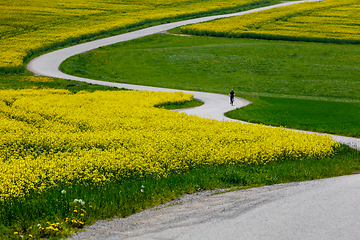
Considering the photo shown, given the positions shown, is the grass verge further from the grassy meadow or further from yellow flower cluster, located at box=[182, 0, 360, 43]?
yellow flower cluster, located at box=[182, 0, 360, 43]

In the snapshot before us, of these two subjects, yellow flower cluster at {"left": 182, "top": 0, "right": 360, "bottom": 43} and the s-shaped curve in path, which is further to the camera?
yellow flower cluster at {"left": 182, "top": 0, "right": 360, "bottom": 43}

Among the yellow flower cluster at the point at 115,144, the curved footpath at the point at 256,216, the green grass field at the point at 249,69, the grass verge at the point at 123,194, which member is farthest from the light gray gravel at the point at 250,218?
the green grass field at the point at 249,69

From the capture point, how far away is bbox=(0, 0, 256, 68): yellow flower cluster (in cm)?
6650

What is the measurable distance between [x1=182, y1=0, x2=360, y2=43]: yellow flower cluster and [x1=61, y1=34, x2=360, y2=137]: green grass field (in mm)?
3588

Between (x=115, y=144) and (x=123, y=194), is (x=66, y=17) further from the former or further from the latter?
(x=123, y=194)

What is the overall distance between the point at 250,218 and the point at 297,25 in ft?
248

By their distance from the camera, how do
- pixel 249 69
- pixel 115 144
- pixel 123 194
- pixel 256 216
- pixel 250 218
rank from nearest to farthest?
pixel 250 218 → pixel 256 216 → pixel 123 194 → pixel 115 144 → pixel 249 69

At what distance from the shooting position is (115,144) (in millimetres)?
17219

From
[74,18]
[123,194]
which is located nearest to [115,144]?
[123,194]

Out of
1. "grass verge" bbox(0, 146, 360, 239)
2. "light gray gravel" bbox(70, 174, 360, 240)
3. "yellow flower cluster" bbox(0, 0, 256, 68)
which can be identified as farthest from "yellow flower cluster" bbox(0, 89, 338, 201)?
"yellow flower cluster" bbox(0, 0, 256, 68)

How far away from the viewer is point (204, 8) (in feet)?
328

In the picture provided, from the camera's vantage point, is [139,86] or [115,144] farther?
[139,86]

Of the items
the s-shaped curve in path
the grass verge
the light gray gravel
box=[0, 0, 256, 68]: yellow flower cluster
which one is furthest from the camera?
box=[0, 0, 256, 68]: yellow flower cluster

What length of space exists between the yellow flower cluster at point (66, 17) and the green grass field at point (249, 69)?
33.5 feet
